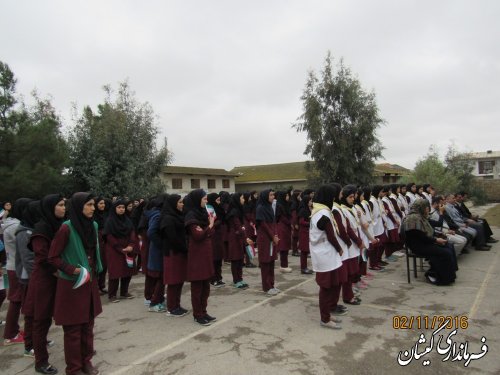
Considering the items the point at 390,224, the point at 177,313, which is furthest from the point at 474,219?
the point at 177,313

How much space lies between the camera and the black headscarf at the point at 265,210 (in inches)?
249

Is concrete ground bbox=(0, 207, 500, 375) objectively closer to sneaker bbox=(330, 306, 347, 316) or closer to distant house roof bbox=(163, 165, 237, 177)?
sneaker bbox=(330, 306, 347, 316)

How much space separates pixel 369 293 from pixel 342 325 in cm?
164

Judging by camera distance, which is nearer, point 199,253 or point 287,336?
point 287,336

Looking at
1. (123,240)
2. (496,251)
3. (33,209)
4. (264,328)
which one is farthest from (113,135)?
(496,251)

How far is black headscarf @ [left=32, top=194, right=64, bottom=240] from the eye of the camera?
3.57 meters

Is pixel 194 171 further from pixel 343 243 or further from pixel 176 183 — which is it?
pixel 343 243

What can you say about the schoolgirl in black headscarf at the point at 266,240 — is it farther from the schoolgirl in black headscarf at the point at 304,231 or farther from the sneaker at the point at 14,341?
the sneaker at the point at 14,341

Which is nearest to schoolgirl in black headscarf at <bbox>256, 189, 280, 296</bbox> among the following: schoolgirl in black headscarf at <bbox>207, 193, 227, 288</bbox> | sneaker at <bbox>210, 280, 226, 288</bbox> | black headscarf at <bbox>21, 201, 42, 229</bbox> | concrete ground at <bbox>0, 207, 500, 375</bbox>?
concrete ground at <bbox>0, 207, 500, 375</bbox>

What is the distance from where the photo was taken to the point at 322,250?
463 centimetres

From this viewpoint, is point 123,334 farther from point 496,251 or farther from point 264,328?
point 496,251

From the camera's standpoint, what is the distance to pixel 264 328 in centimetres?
465
